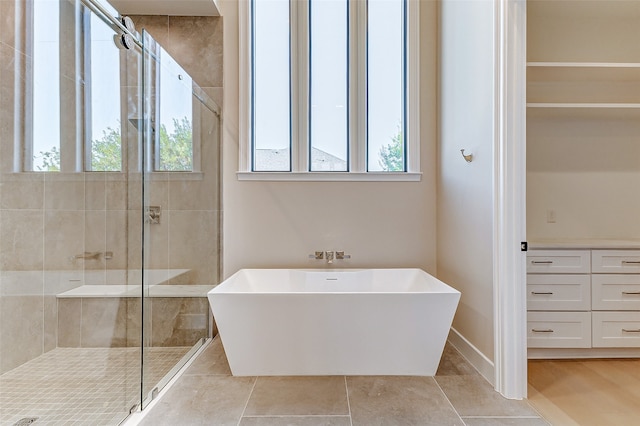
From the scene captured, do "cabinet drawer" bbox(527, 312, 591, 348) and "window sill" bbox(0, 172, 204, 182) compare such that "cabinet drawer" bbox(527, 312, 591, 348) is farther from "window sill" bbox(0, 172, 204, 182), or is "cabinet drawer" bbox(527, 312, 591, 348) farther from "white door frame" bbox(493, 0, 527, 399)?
"window sill" bbox(0, 172, 204, 182)

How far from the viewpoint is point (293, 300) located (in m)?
2.02

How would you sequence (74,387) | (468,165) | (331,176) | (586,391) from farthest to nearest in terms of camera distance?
1. (331,176)
2. (468,165)
3. (586,391)
4. (74,387)

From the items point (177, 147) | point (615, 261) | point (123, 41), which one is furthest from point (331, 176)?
point (615, 261)

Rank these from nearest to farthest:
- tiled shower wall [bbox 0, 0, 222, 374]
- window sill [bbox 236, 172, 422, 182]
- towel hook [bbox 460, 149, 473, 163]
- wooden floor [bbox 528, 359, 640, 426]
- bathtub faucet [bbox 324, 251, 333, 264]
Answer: tiled shower wall [bbox 0, 0, 222, 374], wooden floor [bbox 528, 359, 640, 426], towel hook [bbox 460, 149, 473, 163], bathtub faucet [bbox 324, 251, 333, 264], window sill [bbox 236, 172, 422, 182]

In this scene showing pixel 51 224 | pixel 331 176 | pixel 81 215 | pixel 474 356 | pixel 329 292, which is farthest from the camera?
pixel 331 176

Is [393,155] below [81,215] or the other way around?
the other way around

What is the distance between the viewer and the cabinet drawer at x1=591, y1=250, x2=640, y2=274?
2.36 metres

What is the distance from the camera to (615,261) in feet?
7.77

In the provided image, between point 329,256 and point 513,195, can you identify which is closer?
point 513,195

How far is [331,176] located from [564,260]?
186cm

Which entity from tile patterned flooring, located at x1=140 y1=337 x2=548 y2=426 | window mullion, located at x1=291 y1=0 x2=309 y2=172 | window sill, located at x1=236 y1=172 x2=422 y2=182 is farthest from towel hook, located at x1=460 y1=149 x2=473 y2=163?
tile patterned flooring, located at x1=140 y1=337 x2=548 y2=426

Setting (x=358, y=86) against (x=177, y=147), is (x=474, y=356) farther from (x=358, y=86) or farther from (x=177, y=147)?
(x=177, y=147)

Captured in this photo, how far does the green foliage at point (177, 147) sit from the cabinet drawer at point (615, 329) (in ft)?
10.3

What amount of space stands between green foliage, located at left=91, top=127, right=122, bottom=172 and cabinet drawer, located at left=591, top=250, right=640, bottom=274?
319 centimetres
